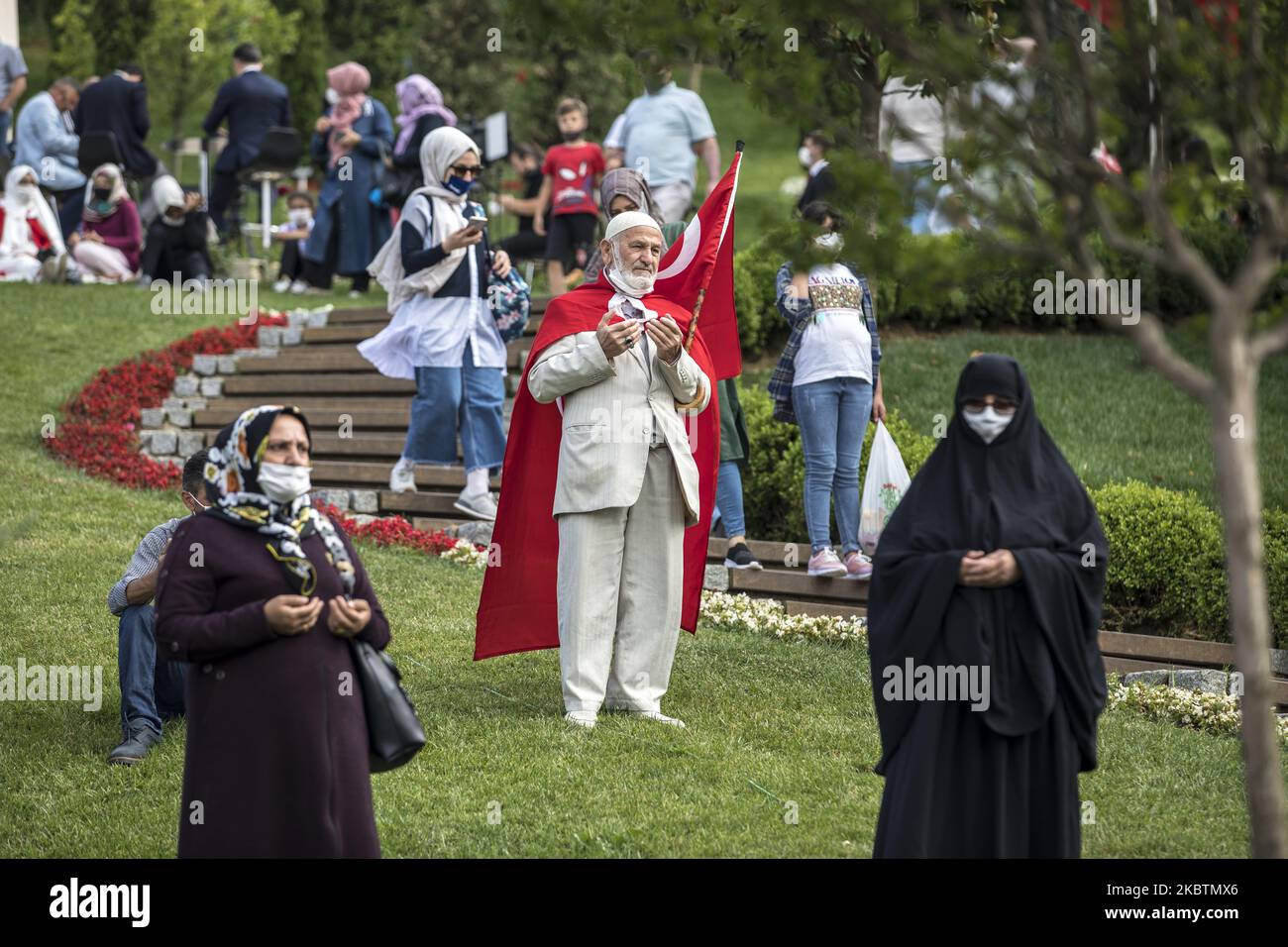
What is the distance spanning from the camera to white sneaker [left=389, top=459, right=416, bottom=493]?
1250 cm

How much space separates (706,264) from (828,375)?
1.64 meters

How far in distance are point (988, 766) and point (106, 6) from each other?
97.2 feet

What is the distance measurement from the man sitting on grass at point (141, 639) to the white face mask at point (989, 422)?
3.52 metres

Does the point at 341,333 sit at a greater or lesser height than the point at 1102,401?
greater

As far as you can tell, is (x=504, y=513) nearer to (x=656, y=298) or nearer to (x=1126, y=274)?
(x=656, y=298)

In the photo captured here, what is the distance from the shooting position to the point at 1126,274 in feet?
57.6

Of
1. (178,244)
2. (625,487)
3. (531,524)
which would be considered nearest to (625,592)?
(625,487)

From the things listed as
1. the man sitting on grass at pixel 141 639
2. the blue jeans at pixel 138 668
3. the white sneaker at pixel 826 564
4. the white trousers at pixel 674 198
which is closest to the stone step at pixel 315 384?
the white trousers at pixel 674 198

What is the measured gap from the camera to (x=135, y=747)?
7586 millimetres

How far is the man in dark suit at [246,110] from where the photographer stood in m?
19.6

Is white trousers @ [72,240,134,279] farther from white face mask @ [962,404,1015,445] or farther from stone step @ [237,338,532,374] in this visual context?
white face mask @ [962,404,1015,445]

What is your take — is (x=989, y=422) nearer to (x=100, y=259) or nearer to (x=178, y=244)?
(x=178, y=244)

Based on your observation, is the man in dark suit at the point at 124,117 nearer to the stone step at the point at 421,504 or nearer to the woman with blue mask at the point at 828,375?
the stone step at the point at 421,504

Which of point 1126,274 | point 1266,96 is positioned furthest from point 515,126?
point 1266,96
